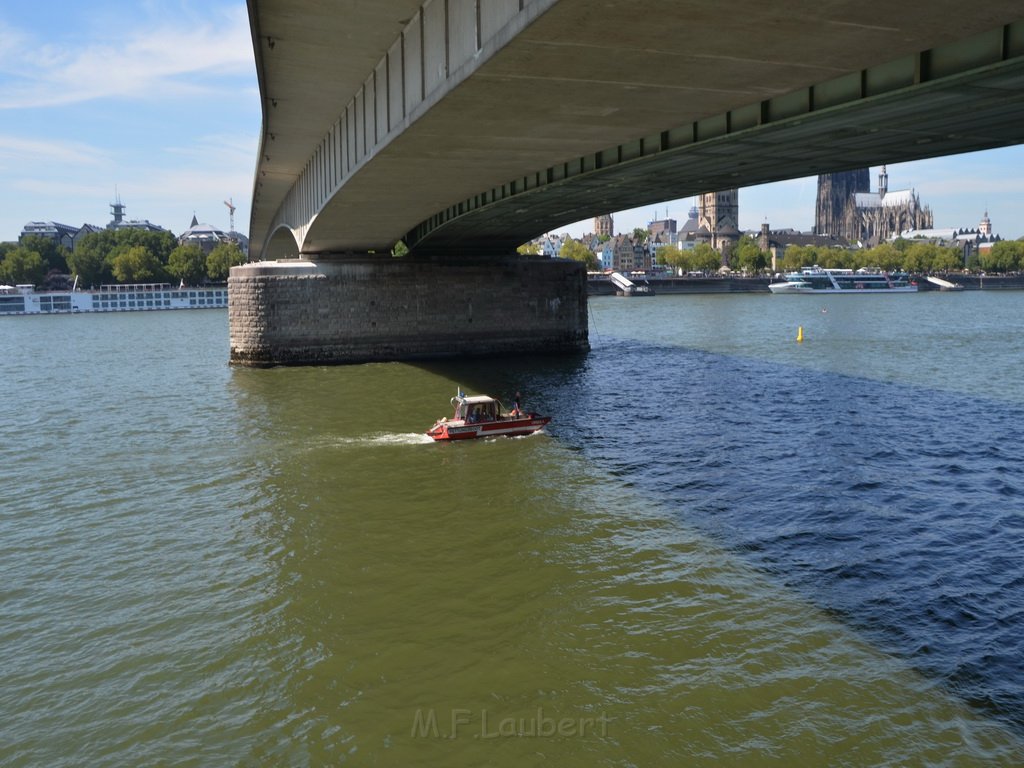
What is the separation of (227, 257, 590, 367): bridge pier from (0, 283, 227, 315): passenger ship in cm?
7370

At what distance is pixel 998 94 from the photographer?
12.6 m

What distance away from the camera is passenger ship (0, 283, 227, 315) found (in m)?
105

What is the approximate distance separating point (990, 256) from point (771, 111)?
184m

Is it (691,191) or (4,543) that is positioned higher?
(691,191)

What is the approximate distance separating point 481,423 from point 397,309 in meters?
20.8

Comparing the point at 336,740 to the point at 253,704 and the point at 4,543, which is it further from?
the point at 4,543

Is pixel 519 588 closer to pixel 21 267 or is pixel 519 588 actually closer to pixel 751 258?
pixel 21 267

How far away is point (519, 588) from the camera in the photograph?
1307 centimetres

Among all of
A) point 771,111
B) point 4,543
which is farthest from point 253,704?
point 771,111

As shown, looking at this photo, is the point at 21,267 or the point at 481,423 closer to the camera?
the point at 481,423

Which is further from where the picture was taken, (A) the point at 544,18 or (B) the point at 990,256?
(B) the point at 990,256

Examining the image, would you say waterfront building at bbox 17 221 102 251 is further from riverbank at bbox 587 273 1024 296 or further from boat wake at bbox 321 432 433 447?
boat wake at bbox 321 432 433 447

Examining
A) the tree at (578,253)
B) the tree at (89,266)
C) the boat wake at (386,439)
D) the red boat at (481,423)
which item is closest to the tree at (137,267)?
the tree at (89,266)

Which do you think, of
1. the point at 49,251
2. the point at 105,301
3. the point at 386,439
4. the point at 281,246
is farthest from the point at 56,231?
the point at 386,439
